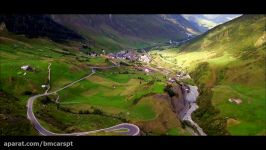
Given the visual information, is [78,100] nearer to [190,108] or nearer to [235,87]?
[190,108]

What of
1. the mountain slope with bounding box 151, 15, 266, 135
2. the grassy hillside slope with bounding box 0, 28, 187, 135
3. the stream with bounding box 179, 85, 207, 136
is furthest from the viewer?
the mountain slope with bounding box 151, 15, 266, 135

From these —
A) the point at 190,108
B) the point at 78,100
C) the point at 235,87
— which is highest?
the point at 235,87

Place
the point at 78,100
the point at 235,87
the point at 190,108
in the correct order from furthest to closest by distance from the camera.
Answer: the point at 235,87 → the point at 190,108 → the point at 78,100

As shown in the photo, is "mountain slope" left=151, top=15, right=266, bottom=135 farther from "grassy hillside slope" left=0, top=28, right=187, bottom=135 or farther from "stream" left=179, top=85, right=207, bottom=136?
"grassy hillside slope" left=0, top=28, right=187, bottom=135

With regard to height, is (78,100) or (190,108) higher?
(78,100)

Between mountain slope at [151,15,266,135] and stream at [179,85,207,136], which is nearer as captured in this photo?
stream at [179,85,207,136]

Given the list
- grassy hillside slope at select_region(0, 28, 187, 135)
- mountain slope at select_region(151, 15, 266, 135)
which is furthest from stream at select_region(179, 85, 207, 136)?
grassy hillside slope at select_region(0, 28, 187, 135)

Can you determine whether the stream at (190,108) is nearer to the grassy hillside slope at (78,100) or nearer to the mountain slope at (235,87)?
the mountain slope at (235,87)

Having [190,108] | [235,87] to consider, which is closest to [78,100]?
[190,108]

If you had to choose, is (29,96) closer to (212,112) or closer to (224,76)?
(212,112)

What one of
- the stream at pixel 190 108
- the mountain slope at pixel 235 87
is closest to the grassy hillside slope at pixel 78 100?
the stream at pixel 190 108
